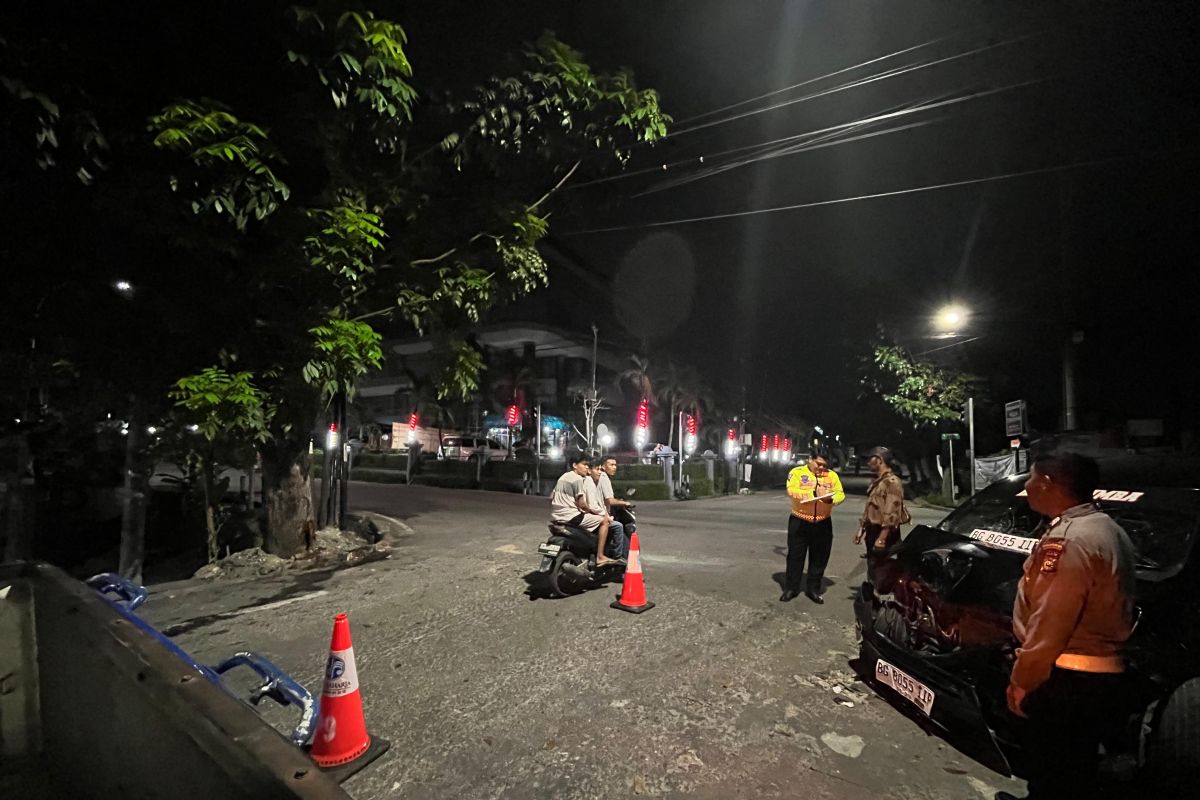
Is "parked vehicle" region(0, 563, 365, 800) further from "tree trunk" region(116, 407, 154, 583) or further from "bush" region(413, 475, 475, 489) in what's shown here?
"bush" region(413, 475, 475, 489)

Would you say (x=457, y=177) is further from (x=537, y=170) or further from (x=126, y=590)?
(x=126, y=590)

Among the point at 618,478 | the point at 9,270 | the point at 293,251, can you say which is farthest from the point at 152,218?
the point at 618,478

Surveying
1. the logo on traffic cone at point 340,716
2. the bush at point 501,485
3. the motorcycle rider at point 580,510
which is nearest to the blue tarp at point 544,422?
the bush at point 501,485

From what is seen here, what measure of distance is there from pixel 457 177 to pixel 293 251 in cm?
252

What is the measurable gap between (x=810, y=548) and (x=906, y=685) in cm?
289

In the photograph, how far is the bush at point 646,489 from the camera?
2059 centimetres

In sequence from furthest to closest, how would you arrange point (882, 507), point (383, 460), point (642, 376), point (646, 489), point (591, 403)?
point (642, 376) < point (383, 460) < point (591, 403) < point (646, 489) < point (882, 507)

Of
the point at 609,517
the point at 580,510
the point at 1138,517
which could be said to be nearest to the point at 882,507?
the point at 1138,517

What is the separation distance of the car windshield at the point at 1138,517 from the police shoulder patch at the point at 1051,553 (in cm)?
118

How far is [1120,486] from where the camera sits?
3.37 m

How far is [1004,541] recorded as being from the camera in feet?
11.4

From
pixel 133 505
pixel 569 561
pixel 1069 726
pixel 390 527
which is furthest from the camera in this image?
pixel 390 527

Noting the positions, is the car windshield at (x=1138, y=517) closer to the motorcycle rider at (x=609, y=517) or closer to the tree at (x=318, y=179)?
the motorcycle rider at (x=609, y=517)

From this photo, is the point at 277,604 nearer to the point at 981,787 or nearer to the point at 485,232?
the point at 485,232
